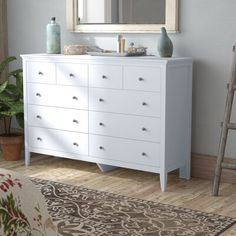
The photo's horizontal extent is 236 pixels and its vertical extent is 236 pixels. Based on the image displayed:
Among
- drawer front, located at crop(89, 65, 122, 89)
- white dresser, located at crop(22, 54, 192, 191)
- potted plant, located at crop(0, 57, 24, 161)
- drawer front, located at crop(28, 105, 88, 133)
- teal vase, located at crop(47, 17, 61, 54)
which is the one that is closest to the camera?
white dresser, located at crop(22, 54, 192, 191)

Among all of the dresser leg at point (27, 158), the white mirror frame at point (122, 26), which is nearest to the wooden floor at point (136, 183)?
the dresser leg at point (27, 158)

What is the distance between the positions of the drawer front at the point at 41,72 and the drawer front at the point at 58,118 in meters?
0.22

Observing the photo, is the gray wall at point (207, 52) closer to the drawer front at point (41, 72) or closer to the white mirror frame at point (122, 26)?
the white mirror frame at point (122, 26)

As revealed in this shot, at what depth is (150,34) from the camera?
4.43 metres

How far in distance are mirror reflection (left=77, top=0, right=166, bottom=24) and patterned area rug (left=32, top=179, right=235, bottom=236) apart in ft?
4.72

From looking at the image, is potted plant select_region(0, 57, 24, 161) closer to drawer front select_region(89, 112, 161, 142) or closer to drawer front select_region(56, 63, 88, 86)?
drawer front select_region(56, 63, 88, 86)

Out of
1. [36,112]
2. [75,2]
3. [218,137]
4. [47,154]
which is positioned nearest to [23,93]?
[36,112]

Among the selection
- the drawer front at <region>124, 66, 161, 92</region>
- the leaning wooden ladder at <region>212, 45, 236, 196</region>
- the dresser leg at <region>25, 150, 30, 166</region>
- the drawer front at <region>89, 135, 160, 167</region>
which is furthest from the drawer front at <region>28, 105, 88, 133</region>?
the leaning wooden ladder at <region>212, 45, 236, 196</region>

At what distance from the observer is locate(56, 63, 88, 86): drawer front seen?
4.29 meters

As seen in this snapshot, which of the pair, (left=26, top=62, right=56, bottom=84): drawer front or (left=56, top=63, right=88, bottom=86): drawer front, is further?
(left=26, top=62, right=56, bottom=84): drawer front

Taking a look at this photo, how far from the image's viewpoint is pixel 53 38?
465cm

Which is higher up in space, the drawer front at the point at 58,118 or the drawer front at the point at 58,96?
the drawer front at the point at 58,96

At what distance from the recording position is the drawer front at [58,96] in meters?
4.33

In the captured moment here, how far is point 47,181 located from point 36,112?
68cm
